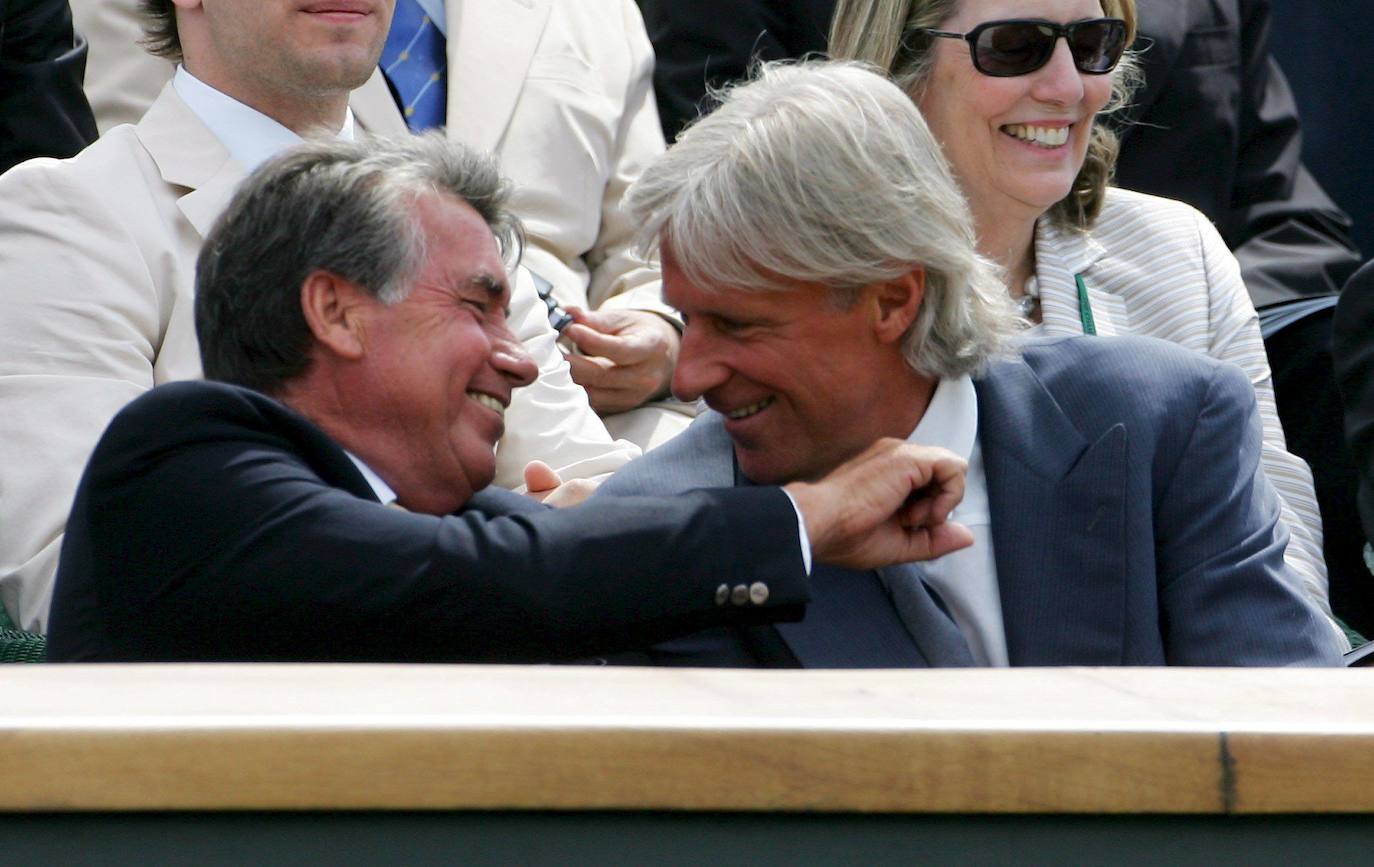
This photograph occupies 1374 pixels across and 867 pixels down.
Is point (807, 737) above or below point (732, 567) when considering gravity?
A: above

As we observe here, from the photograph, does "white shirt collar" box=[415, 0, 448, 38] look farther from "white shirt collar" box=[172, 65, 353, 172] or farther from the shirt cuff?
the shirt cuff

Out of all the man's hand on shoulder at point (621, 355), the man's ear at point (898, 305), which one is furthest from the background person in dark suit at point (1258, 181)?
the man's ear at point (898, 305)

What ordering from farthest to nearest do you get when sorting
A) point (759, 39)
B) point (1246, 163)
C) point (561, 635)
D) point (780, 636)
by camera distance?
→ point (1246, 163) → point (759, 39) → point (780, 636) → point (561, 635)

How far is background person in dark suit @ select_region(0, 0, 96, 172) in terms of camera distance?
340 centimetres

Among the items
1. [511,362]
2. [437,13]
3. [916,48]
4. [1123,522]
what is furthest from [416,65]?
[1123,522]

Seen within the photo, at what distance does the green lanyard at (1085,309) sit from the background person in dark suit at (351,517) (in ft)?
4.30

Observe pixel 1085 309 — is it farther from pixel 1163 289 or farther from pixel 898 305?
pixel 898 305

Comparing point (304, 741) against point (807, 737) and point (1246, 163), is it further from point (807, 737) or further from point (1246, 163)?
point (1246, 163)

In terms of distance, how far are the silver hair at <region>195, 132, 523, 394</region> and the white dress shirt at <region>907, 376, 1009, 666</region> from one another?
644 millimetres

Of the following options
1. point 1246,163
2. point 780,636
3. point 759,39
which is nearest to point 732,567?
point 780,636

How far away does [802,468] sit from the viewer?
232 cm

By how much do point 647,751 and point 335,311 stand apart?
1.03 m

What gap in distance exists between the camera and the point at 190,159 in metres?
2.94

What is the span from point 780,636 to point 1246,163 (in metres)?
2.56
